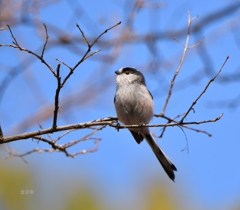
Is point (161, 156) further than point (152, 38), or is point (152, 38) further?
point (152, 38)

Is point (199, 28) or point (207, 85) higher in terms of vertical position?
point (199, 28)

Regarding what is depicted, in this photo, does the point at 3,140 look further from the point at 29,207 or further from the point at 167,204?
the point at 167,204

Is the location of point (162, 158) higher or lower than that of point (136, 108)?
lower

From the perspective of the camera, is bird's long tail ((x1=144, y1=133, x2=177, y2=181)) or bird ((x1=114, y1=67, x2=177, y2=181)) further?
bird ((x1=114, y1=67, x2=177, y2=181))

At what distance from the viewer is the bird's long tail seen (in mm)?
3855

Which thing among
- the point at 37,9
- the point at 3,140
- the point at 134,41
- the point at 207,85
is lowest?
the point at 207,85

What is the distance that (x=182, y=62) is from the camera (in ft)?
10.2

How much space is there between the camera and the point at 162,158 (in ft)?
13.2

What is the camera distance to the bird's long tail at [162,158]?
152 inches

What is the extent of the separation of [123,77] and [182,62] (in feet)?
4.58

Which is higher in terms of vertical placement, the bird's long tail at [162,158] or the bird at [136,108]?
the bird at [136,108]

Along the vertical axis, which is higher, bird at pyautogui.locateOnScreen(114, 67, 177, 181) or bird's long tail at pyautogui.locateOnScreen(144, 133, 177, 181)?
bird at pyautogui.locateOnScreen(114, 67, 177, 181)

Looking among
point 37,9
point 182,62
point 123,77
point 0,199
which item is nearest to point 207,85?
point 182,62

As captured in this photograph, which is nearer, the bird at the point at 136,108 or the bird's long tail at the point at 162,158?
the bird's long tail at the point at 162,158
